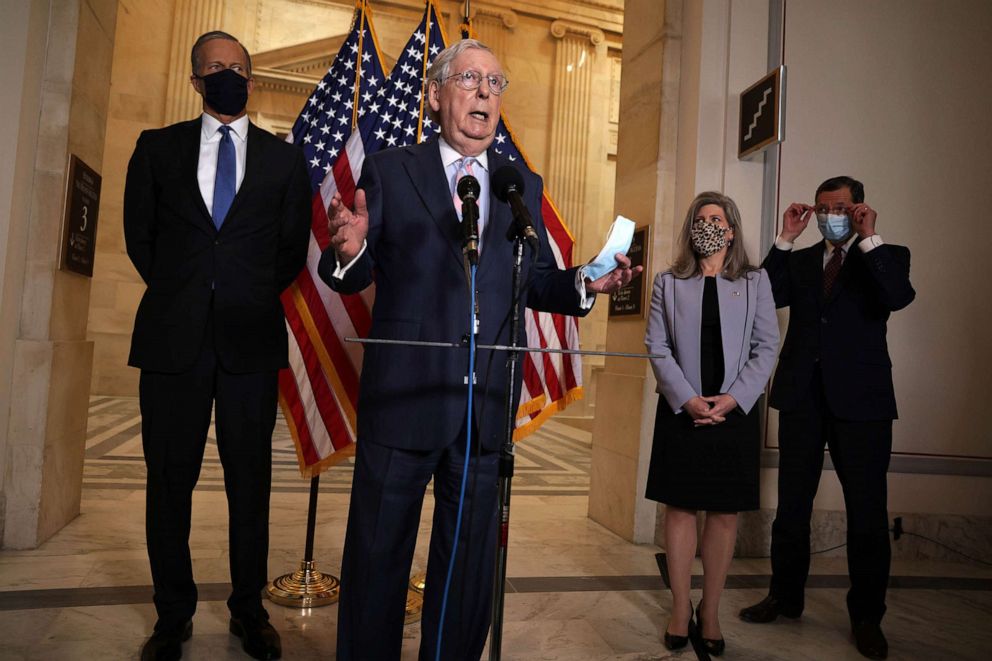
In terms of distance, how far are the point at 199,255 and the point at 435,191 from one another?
1.03 metres

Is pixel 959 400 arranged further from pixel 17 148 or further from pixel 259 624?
pixel 17 148

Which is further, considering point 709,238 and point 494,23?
point 494,23

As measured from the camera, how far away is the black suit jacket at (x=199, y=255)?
2477 millimetres

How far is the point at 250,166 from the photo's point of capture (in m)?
2.64

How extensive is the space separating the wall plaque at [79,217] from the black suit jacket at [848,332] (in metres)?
3.75

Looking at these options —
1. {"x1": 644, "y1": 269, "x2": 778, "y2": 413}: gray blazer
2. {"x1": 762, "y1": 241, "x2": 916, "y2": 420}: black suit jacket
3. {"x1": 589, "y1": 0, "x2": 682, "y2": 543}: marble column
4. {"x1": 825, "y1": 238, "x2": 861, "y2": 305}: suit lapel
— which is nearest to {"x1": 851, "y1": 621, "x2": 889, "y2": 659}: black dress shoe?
{"x1": 762, "y1": 241, "x2": 916, "y2": 420}: black suit jacket

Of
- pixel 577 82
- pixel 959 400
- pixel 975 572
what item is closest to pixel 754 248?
pixel 959 400

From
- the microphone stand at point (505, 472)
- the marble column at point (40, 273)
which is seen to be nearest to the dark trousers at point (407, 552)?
the microphone stand at point (505, 472)

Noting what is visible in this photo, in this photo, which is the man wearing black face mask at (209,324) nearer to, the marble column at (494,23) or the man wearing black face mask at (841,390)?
the man wearing black face mask at (841,390)

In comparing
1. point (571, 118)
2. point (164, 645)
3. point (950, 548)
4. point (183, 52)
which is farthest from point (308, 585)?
point (571, 118)

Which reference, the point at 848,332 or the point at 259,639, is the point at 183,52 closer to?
the point at 259,639

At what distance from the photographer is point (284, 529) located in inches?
173

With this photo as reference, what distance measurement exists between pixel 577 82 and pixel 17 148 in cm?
1112

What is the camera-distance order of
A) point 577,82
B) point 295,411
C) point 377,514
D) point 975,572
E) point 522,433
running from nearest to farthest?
point 377,514 → point 295,411 → point 522,433 → point 975,572 → point 577,82
